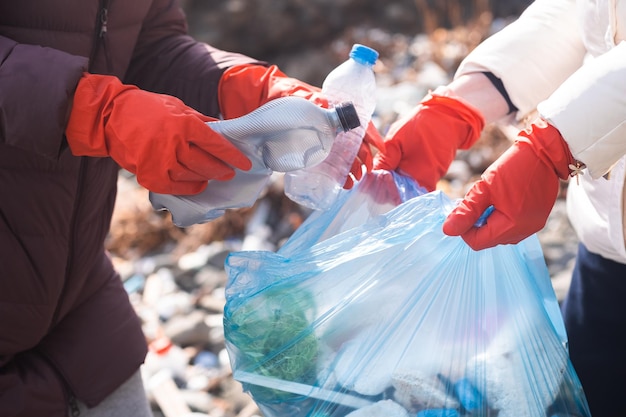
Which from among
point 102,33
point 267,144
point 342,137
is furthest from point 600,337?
point 102,33

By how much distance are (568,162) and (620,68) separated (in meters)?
0.19

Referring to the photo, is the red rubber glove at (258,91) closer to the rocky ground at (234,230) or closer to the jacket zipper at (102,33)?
the jacket zipper at (102,33)

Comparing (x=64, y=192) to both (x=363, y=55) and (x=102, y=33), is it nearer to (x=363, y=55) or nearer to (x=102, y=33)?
(x=102, y=33)

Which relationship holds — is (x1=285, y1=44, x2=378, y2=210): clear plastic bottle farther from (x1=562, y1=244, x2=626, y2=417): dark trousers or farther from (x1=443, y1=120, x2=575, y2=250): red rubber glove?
(x1=562, y1=244, x2=626, y2=417): dark trousers

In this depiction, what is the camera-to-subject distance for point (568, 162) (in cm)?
136

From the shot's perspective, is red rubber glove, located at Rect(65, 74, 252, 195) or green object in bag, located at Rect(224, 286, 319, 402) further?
green object in bag, located at Rect(224, 286, 319, 402)

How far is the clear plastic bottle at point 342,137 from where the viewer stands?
61.6 inches

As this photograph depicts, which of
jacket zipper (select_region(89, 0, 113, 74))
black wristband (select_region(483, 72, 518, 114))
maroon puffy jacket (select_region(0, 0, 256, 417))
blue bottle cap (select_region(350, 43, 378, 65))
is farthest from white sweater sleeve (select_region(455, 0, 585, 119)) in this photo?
jacket zipper (select_region(89, 0, 113, 74))

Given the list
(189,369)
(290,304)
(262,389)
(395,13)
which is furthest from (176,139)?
(395,13)

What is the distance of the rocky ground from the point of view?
2833 mm

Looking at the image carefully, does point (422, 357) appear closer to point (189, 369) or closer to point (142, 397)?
point (142, 397)

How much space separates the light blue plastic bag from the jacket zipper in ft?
1.76

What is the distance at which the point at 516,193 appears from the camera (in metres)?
1.33

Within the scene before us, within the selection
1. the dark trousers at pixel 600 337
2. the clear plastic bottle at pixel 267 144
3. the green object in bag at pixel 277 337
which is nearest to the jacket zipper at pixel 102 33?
the clear plastic bottle at pixel 267 144
